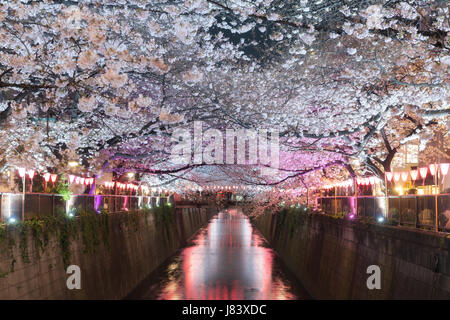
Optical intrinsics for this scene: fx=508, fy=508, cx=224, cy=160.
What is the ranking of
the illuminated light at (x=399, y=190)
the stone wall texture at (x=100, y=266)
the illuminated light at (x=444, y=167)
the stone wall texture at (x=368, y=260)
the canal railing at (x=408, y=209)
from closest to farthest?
the stone wall texture at (x=368, y=260) → the canal railing at (x=408, y=209) → the stone wall texture at (x=100, y=266) → the illuminated light at (x=444, y=167) → the illuminated light at (x=399, y=190)

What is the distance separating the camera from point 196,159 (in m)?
32.0

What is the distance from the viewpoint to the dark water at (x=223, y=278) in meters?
22.8

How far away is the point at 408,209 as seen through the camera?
38.6ft

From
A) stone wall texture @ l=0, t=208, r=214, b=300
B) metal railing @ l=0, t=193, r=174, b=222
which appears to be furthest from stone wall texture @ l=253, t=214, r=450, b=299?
metal railing @ l=0, t=193, r=174, b=222

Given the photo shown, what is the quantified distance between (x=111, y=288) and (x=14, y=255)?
8405 mm

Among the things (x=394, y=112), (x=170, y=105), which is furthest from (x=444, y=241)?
(x=170, y=105)

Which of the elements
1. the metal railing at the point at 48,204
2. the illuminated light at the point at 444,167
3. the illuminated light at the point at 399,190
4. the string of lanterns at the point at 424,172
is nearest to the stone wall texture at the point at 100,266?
the metal railing at the point at 48,204

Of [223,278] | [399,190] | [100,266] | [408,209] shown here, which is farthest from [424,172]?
[223,278]

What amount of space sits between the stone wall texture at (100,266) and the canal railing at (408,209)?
8.39 m

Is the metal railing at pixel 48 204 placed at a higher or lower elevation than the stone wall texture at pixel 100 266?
higher

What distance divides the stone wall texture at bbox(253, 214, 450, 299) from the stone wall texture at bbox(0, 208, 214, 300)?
775 cm

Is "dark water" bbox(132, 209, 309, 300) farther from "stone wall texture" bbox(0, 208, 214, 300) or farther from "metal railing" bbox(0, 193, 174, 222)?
"metal railing" bbox(0, 193, 174, 222)

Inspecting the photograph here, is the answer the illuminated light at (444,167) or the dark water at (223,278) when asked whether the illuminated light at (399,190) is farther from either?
the illuminated light at (444,167)

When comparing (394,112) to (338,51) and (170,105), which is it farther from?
(170,105)
